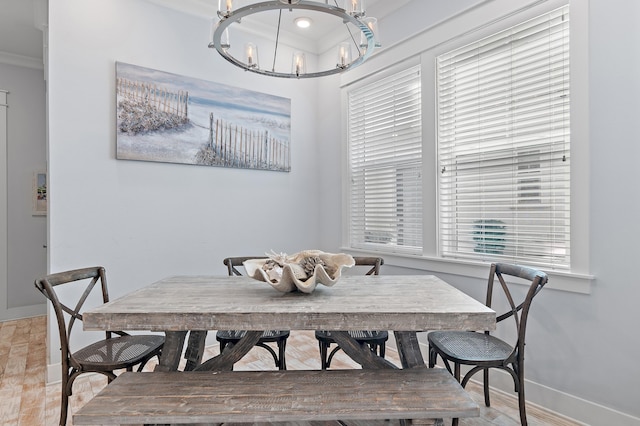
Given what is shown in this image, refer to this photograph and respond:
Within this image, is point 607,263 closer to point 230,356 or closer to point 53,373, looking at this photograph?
point 230,356

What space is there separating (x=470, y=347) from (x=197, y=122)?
2741 mm

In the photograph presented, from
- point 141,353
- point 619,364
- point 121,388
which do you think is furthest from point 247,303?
point 619,364

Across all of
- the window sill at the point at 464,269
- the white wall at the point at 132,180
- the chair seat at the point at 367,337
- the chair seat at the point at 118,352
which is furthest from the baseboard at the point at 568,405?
the white wall at the point at 132,180

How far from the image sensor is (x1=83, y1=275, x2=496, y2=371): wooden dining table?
1468mm

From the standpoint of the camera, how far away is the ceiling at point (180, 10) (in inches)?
122

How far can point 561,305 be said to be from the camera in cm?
213

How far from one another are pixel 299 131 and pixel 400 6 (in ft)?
4.97

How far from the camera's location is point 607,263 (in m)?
1.93

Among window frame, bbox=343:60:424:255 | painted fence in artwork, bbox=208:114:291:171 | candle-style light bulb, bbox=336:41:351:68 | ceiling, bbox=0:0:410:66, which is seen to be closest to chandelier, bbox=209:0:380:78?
candle-style light bulb, bbox=336:41:351:68

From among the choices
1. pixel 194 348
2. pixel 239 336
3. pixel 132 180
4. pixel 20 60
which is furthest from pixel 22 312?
pixel 194 348

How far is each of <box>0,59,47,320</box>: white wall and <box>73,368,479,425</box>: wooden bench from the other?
146 inches

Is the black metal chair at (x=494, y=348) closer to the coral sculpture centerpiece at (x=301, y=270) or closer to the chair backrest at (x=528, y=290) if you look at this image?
the chair backrest at (x=528, y=290)

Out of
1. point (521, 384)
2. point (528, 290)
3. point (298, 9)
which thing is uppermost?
point (298, 9)

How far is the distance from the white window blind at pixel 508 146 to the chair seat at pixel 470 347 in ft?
2.05
